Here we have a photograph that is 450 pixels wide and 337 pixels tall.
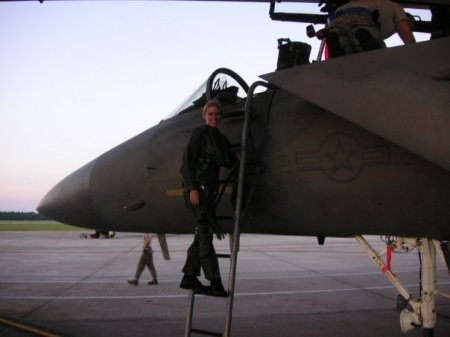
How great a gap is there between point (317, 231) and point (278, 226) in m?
0.36

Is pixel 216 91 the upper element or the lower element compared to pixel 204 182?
upper

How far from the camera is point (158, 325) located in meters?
7.06

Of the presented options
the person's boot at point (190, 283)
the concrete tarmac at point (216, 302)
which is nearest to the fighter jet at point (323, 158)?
the person's boot at point (190, 283)

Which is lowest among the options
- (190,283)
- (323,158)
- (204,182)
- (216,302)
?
(216,302)

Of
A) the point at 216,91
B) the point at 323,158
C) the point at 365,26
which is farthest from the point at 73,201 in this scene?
the point at 365,26

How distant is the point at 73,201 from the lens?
5297 mm

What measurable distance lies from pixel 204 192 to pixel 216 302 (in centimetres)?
570

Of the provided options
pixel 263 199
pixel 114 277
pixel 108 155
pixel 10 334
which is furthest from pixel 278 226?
pixel 114 277

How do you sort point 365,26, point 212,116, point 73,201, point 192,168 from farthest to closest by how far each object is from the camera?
point 73,201 → point 212,116 → point 192,168 → point 365,26

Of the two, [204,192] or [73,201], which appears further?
[73,201]

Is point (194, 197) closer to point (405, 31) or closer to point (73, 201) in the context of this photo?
point (405, 31)

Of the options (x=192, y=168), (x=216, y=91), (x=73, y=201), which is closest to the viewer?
(x=192, y=168)

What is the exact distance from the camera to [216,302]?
8859 millimetres

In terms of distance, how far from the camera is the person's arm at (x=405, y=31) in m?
3.58
